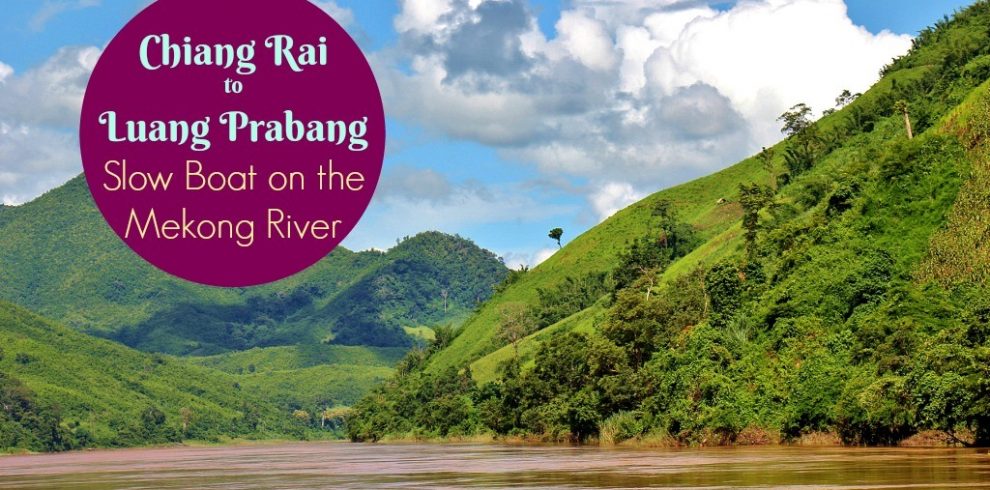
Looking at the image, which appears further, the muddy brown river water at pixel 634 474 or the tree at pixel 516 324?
the tree at pixel 516 324

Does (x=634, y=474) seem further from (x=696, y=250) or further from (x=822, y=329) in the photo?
(x=696, y=250)

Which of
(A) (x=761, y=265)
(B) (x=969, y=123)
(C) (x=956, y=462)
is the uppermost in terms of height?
(B) (x=969, y=123)

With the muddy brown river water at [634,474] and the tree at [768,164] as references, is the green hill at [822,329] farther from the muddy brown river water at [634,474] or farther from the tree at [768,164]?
the tree at [768,164]

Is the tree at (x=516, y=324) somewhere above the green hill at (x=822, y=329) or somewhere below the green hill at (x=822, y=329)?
above

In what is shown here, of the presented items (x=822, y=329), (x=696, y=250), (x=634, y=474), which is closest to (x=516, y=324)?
(x=696, y=250)

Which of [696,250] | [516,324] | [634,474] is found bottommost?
[634,474]

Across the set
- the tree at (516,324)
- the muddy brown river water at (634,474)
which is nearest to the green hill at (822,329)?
the muddy brown river water at (634,474)

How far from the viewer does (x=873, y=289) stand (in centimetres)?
7319

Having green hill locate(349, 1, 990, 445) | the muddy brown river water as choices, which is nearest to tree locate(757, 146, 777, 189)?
green hill locate(349, 1, 990, 445)

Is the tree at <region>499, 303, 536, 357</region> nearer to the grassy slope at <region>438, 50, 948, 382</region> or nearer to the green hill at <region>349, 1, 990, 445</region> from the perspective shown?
the grassy slope at <region>438, 50, 948, 382</region>

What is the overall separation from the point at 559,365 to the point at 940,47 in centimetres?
9230

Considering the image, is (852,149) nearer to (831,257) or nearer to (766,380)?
(831,257)

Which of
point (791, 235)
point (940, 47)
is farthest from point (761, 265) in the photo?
point (940, 47)

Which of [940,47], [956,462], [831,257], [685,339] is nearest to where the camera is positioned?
[956,462]
